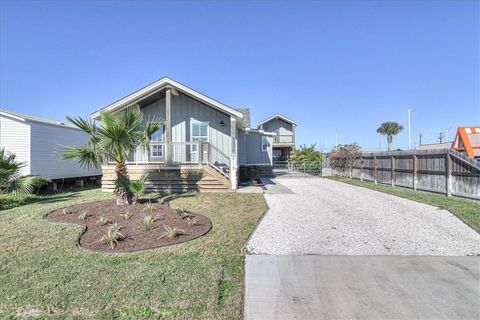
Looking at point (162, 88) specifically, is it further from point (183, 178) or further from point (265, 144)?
point (265, 144)

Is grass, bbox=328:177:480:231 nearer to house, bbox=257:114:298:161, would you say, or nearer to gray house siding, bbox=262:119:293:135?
house, bbox=257:114:298:161

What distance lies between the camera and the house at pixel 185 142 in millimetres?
11273

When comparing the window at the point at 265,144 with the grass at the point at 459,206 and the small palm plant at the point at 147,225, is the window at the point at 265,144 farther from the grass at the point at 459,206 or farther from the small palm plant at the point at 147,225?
the small palm plant at the point at 147,225

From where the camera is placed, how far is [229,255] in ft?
14.3

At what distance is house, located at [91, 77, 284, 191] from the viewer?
37.0 feet

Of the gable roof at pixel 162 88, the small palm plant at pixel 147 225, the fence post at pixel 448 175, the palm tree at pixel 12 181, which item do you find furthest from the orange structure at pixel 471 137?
the palm tree at pixel 12 181

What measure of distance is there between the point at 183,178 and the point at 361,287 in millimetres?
8885

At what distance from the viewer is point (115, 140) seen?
7480 mm

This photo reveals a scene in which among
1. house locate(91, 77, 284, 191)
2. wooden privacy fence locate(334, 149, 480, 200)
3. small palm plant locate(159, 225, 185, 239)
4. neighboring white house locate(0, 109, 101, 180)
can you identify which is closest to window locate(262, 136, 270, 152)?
house locate(91, 77, 284, 191)

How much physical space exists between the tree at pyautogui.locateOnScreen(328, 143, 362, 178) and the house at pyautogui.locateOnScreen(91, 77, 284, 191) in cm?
756

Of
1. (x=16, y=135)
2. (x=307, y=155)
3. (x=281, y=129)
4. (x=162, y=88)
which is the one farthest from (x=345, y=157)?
(x=16, y=135)

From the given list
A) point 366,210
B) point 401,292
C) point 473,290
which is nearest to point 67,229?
point 401,292

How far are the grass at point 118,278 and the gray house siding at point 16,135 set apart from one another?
788cm

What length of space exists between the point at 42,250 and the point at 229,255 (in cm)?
327
